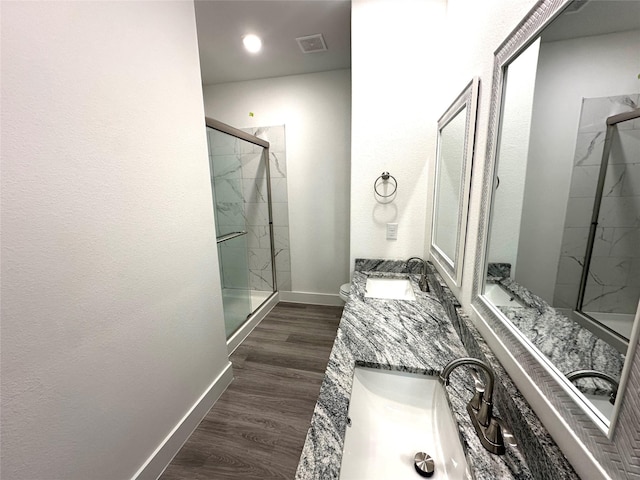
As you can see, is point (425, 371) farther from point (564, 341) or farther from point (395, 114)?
point (395, 114)

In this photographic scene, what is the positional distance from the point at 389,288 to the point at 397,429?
107 cm

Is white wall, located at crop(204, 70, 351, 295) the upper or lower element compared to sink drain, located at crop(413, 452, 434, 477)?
upper

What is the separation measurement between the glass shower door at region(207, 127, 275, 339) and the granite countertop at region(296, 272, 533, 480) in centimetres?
132

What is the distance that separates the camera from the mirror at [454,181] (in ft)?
3.73

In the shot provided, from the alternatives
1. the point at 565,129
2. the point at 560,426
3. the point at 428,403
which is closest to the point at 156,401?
the point at 428,403

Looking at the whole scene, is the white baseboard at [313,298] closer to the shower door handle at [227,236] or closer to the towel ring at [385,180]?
the shower door handle at [227,236]

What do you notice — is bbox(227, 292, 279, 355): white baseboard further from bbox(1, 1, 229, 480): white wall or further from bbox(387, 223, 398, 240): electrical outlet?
bbox(387, 223, 398, 240): electrical outlet

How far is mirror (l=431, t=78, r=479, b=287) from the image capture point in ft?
3.73

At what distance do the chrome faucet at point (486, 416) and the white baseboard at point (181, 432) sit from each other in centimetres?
143

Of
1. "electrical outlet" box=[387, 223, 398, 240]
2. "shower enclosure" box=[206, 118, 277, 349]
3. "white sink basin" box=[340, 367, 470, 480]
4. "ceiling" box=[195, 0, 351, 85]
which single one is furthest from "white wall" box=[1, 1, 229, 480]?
"electrical outlet" box=[387, 223, 398, 240]

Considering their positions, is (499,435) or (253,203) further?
(253,203)

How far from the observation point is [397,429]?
88 cm

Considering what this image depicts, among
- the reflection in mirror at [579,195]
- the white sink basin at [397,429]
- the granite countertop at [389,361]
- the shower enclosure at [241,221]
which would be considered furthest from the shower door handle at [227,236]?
the reflection in mirror at [579,195]

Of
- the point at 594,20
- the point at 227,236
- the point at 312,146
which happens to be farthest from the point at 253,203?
the point at 594,20
